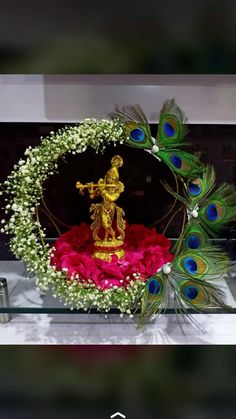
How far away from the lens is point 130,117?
1173mm

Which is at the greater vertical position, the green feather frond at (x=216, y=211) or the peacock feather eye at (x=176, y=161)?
the peacock feather eye at (x=176, y=161)

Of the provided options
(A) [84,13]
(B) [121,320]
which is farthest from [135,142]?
(B) [121,320]

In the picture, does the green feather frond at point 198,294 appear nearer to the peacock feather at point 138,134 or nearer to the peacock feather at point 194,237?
the peacock feather at point 194,237

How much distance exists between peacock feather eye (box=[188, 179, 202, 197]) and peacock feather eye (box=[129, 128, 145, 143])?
0.17 m

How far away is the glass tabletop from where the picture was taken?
1115 millimetres

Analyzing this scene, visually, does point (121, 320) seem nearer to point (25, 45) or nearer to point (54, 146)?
point (54, 146)

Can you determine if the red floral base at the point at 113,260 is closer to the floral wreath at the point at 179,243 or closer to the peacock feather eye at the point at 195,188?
the floral wreath at the point at 179,243

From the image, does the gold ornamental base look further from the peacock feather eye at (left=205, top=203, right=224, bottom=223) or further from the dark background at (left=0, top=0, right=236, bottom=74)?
the dark background at (left=0, top=0, right=236, bottom=74)

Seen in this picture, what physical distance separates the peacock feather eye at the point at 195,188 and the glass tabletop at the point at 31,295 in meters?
0.24

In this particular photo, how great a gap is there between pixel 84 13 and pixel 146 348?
0.77 meters

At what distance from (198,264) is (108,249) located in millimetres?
244

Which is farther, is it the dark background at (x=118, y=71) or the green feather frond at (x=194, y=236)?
the green feather frond at (x=194, y=236)

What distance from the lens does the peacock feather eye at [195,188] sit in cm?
116

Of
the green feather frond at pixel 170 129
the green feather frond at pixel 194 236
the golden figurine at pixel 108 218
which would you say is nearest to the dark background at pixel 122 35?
the green feather frond at pixel 170 129
